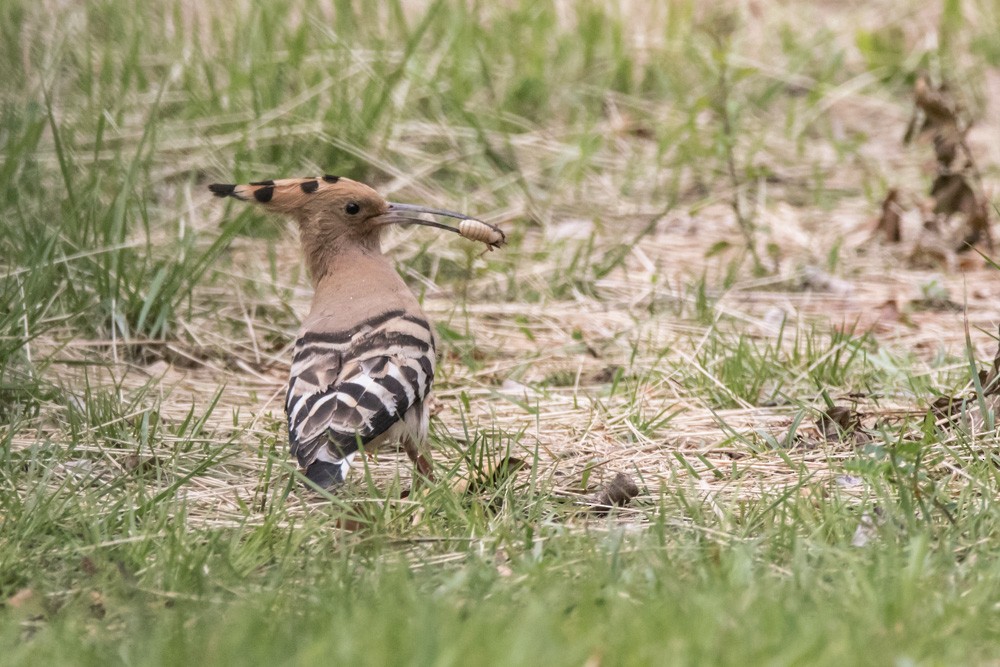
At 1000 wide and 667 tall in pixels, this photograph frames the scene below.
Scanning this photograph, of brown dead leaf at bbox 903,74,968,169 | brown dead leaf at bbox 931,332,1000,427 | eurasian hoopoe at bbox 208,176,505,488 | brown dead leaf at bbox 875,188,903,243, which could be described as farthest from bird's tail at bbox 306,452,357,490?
brown dead leaf at bbox 875,188,903,243

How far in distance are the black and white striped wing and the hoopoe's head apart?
496 mm

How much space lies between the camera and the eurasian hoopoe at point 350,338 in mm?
3369

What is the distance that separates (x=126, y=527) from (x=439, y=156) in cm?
374

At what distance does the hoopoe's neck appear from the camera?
3844mm

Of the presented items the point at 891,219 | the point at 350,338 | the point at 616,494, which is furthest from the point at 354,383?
the point at 891,219

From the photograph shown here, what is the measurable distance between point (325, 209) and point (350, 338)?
2.17 ft

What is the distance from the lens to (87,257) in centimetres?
475

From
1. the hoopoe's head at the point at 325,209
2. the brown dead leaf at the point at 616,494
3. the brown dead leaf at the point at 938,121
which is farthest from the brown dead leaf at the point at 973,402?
the brown dead leaf at the point at 938,121

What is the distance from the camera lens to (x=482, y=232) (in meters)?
4.19

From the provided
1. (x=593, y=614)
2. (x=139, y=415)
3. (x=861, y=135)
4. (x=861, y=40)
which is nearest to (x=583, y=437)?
(x=139, y=415)

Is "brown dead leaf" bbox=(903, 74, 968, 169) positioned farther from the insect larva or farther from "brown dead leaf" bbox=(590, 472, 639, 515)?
"brown dead leaf" bbox=(590, 472, 639, 515)

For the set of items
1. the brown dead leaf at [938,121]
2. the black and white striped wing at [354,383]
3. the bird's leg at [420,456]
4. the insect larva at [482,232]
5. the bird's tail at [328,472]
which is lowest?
the bird's leg at [420,456]

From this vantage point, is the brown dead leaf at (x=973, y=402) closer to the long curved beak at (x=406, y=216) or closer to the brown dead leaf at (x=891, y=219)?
the long curved beak at (x=406, y=216)

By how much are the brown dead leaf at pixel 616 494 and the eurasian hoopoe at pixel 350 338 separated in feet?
1.49
